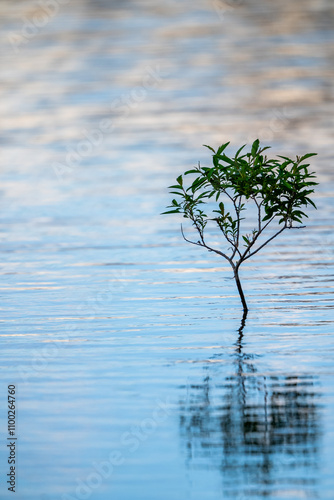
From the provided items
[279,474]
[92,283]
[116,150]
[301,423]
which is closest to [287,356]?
[301,423]

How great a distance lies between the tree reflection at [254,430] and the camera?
21.4ft

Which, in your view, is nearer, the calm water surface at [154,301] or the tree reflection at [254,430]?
the tree reflection at [254,430]

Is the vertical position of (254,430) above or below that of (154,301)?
below

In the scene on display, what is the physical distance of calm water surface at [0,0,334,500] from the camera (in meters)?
6.96

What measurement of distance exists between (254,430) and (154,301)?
506 cm

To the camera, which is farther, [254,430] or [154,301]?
[154,301]

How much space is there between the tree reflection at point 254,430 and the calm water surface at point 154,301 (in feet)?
0.06

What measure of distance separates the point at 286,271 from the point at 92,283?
8.46 feet

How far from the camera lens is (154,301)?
40.7ft

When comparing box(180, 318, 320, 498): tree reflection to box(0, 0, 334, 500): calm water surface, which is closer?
box(180, 318, 320, 498): tree reflection

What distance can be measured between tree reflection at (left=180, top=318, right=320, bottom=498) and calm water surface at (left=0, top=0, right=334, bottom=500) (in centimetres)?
2

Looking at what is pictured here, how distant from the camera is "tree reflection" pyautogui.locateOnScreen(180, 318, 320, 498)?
6523mm

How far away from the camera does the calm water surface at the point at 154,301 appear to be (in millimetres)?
6965

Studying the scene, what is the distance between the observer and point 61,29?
4250 centimetres
